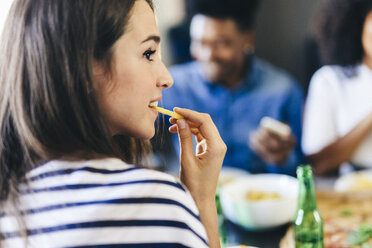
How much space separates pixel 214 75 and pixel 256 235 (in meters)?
1.22

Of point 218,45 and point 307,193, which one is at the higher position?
point 218,45

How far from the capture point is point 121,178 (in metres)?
0.61

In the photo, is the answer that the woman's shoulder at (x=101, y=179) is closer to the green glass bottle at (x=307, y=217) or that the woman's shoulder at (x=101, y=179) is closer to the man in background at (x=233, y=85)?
the green glass bottle at (x=307, y=217)

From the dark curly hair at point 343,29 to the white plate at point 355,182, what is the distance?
2.74ft

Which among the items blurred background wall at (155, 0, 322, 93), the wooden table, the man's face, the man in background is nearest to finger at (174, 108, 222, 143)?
the wooden table

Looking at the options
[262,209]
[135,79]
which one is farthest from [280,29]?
[135,79]

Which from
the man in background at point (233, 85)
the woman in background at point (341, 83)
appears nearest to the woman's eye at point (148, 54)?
the man in background at point (233, 85)

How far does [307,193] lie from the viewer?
0.91 m

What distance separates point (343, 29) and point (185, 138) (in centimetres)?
155

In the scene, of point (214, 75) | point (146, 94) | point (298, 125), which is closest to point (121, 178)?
point (146, 94)

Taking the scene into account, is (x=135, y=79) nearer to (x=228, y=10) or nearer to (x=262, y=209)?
(x=262, y=209)

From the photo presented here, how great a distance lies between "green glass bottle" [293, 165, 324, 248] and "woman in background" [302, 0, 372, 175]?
1004mm

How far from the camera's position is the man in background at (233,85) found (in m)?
2.01

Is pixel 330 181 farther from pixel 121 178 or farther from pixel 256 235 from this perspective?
pixel 121 178
